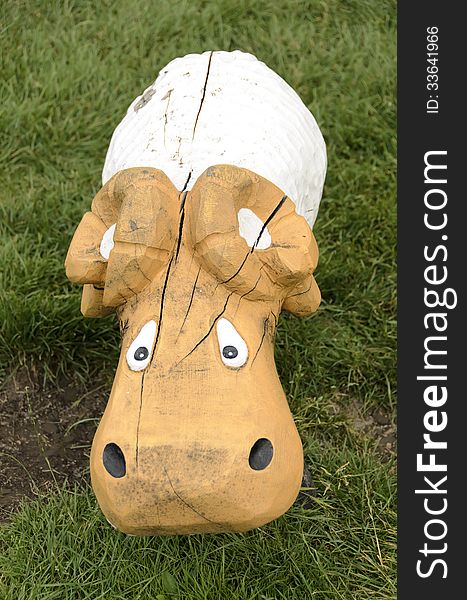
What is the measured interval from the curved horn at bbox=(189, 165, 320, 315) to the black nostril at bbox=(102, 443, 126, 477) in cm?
52

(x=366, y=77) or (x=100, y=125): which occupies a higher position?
(x=366, y=77)

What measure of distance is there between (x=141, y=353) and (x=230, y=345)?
0.77 feet

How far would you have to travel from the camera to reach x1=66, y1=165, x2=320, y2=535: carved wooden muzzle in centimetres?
234

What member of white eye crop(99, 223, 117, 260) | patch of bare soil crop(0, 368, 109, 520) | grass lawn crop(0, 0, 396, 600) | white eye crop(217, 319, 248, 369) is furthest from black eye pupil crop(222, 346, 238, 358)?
patch of bare soil crop(0, 368, 109, 520)


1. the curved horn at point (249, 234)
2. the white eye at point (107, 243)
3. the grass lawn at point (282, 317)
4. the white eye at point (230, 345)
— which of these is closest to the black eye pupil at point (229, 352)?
the white eye at point (230, 345)

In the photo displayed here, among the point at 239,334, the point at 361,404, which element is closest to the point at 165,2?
the point at 361,404

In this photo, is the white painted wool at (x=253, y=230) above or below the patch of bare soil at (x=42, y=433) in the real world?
above

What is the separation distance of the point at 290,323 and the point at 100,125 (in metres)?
1.47

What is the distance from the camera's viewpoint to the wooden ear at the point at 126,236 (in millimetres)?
2514

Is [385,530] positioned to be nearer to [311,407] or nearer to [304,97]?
[311,407]

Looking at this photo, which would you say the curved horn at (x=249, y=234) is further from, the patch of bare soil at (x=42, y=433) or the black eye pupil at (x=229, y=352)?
the patch of bare soil at (x=42, y=433)

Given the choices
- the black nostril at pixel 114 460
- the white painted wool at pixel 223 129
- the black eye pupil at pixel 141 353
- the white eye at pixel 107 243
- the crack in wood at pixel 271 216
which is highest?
the white painted wool at pixel 223 129

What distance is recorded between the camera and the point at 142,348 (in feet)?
8.17

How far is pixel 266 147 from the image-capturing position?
290cm
